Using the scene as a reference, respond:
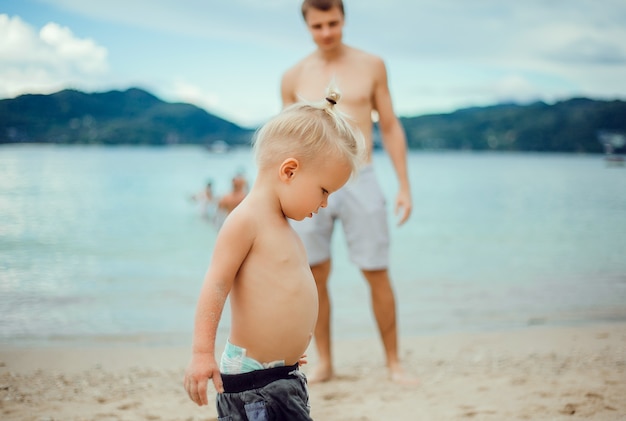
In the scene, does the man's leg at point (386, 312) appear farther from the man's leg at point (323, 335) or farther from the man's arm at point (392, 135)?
the man's arm at point (392, 135)

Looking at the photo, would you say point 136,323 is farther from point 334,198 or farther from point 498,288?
point 498,288

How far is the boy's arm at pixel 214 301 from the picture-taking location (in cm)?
175

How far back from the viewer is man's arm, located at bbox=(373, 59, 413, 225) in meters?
3.92

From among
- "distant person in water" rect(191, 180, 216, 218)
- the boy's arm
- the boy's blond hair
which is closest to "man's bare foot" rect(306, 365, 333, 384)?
the boy's arm

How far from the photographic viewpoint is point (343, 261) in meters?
10.5

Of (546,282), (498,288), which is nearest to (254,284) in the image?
(498,288)

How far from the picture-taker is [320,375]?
4.01 meters

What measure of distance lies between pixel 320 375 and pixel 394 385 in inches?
18.9

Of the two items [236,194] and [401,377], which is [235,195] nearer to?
[236,194]

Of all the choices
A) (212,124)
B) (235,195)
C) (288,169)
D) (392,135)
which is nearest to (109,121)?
(235,195)

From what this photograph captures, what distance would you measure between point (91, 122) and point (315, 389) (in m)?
27.9

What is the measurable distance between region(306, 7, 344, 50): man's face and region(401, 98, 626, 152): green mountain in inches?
1027

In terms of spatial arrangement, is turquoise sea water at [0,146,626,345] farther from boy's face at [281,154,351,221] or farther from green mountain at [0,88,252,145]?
boy's face at [281,154,351,221]

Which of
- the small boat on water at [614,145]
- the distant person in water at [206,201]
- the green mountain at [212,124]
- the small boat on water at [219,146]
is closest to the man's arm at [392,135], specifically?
the green mountain at [212,124]
